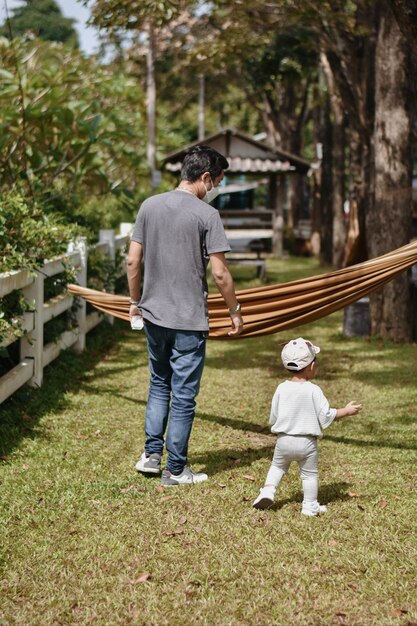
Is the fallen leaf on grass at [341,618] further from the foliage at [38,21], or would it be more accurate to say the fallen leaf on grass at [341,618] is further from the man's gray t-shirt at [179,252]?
the foliage at [38,21]

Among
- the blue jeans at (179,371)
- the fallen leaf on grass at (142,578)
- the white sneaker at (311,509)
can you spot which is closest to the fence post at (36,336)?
the blue jeans at (179,371)

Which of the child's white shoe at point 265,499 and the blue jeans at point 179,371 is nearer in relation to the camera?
the child's white shoe at point 265,499

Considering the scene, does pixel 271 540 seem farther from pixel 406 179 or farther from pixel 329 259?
pixel 329 259

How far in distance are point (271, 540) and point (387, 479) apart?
136 cm

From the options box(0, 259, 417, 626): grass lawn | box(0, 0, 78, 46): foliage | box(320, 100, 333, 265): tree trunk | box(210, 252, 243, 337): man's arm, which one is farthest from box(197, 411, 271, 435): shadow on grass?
box(320, 100, 333, 265): tree trunk

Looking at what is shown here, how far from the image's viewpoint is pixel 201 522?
505 cm

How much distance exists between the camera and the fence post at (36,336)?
25.5 feet

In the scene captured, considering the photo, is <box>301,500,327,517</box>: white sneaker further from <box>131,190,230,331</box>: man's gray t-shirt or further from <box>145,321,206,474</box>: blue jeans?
<box>131,190,230,331</box>: man's gray t-shirt

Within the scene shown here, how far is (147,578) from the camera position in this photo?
4305 mm

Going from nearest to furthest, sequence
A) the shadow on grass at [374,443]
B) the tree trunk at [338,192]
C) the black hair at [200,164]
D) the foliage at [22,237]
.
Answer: the black hair at [200,164] < the shadow on grass at [374,443] < the foliage at [22,237] < the tree trunk at [338,192]

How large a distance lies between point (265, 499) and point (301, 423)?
1.51 ft

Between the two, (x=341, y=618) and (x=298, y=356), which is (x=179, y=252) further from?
(x=341, y=618)

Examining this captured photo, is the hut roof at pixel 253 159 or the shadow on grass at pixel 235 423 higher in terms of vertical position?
the hut roof at pixel 253 159

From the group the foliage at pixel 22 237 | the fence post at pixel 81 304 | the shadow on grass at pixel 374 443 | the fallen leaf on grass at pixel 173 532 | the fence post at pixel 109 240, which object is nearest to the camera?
the fallen leaf on grass at pixel 173 532
